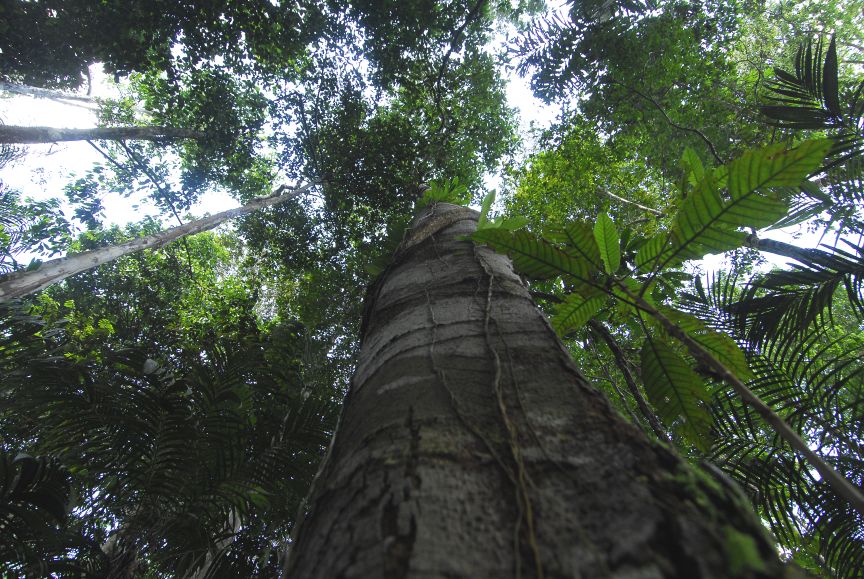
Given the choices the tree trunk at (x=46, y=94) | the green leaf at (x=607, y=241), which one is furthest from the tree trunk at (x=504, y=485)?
the tree trunk at (x=46, y=94)

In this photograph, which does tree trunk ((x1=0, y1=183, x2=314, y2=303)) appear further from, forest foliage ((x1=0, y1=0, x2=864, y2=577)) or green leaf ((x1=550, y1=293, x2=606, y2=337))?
green leaf ((x1=550, y1=293, x2=606, y2=337))

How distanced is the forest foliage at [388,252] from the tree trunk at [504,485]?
0.45ft

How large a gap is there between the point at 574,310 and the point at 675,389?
368mm

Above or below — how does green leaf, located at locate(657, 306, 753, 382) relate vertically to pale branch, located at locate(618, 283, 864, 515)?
above

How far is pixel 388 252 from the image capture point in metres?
2.96

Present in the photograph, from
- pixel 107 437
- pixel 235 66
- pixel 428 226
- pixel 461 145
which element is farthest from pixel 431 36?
pixel 107 437

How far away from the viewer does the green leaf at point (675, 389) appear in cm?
116

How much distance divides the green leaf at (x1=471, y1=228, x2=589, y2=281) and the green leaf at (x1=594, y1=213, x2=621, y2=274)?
87 millimetres

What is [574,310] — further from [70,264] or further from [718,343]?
[70,264]

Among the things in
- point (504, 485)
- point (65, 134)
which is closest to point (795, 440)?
point (504, 485)

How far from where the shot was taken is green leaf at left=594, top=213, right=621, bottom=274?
1.14 m

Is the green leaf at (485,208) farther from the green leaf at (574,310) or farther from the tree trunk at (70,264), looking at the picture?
the tree trunk at (70,264)

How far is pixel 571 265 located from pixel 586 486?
734 mm

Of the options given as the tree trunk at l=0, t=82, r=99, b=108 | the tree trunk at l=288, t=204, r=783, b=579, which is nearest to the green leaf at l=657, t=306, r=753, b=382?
the tree trunk at l=288, t=204, r=783, b=579
